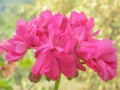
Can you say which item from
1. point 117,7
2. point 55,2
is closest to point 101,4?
point 117,7

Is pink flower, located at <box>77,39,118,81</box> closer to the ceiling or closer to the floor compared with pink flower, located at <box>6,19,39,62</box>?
closer to the floor

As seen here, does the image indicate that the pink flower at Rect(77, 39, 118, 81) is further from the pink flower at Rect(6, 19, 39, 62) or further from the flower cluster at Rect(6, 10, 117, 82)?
the pink flower at Rect(6, 19, 39, 62)

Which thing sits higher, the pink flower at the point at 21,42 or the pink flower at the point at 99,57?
the pink flower at the point at 21,42

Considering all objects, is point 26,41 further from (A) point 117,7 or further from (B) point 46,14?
(A) point 117,7

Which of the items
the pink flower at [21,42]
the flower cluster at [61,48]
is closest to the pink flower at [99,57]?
the flower cluster at [61,48]

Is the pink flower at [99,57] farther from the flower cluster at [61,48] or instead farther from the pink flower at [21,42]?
the pink flower at [21,42]

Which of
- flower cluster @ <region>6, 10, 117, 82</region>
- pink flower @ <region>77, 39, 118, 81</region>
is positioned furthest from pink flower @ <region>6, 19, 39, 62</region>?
→ pink flower @ <region>77, 39, 118, 81</region>
